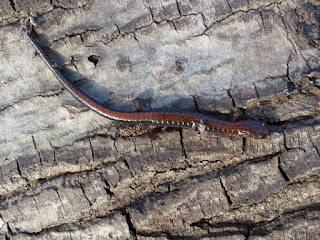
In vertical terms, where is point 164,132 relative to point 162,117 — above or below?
below

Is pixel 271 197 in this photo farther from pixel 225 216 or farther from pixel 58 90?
pixel 58 90

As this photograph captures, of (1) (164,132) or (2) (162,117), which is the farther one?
(2) (162,117)

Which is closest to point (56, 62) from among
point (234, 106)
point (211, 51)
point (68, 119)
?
point (68, 119)

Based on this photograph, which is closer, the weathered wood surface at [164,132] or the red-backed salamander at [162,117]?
the weathered wood surface at [164,132]

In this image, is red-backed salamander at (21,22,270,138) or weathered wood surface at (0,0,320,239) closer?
weathered wood surface at (0,0,320,239)
